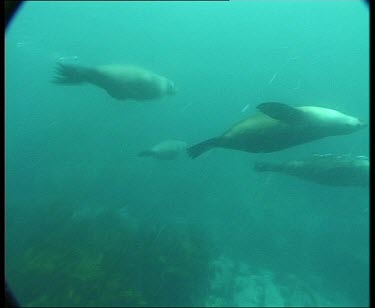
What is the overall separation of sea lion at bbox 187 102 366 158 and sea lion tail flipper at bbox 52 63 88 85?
199 centimetres

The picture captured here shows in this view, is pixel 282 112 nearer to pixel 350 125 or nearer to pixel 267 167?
pixel 350 125

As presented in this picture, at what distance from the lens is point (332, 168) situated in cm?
605

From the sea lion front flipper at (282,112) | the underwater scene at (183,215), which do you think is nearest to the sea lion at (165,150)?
the underwater scene at (183,215)

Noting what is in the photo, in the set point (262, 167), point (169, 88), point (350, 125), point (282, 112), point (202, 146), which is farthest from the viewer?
point (262, 167)

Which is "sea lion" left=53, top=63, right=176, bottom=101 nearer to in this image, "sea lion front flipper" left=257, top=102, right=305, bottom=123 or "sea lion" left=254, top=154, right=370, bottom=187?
"sea lion front flipper" left=257, top=102, right=305, bottom=123

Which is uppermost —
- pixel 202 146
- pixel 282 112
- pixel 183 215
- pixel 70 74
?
pixel 282 112

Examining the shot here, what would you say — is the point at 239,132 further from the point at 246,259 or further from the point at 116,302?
the point at 246,259

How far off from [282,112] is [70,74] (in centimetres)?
298

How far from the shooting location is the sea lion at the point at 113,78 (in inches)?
218

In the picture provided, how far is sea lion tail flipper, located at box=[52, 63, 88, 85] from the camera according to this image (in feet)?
18.3

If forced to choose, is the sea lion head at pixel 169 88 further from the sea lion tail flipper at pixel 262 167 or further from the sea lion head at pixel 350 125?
the sea lion head at pixel 350 125

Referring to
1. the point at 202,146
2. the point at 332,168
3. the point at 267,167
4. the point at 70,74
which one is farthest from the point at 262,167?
the point at 70,74

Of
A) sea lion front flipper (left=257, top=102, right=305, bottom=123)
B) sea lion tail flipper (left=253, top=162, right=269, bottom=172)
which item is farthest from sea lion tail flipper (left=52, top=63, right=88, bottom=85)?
sea lion tail flipper (left=253, top=162, right=269, bottom=172)

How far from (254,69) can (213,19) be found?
1258 cm
